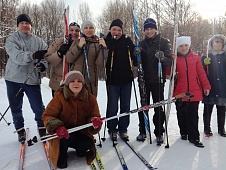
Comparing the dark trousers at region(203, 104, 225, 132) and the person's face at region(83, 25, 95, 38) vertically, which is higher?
the person's face at region(83, 25, 95, 38)

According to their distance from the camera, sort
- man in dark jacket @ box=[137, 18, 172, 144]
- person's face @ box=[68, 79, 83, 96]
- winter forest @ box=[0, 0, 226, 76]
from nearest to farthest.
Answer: person's face @ box=[68, 79, 83, 96] → man in dark jacket @ box=[137, 18, 172, 144] → winter forest @ box=[0, 0, 226, 76]

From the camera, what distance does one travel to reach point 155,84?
146 inches

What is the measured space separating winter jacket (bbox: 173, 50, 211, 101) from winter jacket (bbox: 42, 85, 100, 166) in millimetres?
1435

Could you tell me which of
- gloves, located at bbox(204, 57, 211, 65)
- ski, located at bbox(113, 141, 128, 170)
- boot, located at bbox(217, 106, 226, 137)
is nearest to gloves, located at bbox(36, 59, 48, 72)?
ski, located at bbox(113, 141, 128, 170)

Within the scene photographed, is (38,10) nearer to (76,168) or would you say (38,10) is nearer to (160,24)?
(160,24)

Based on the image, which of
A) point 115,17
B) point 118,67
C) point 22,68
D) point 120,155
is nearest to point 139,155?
point 120,155

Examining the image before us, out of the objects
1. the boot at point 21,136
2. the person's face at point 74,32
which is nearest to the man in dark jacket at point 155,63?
the person's face at point 74,32

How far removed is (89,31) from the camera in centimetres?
345

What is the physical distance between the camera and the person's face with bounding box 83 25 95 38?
344 centimetres

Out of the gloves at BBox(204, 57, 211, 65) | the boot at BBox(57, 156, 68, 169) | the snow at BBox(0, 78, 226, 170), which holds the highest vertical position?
the gloves at BBox(204, 57, 211, 65)

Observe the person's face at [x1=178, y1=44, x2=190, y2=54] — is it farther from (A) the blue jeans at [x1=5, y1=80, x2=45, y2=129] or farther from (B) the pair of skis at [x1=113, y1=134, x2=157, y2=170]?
(A) the blue jeans at [x1=5, y1=80, x2=45, y2=129]

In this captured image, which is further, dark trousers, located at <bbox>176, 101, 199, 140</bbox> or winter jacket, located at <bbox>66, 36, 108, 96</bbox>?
dark trousers, located at <bbox>176, 101, 199, 140</bbox>

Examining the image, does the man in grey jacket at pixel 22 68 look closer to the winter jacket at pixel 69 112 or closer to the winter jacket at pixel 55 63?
the winter jacket at pixel 55 63

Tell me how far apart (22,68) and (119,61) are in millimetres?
1467
